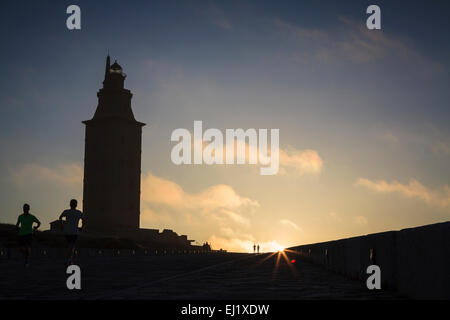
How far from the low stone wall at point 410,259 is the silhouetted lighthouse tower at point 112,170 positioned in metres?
99.1

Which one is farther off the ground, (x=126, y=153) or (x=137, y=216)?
(x=126, y=153)

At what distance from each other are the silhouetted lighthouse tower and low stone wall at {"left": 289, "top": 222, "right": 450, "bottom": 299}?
325ft

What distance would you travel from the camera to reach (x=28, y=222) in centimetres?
1856

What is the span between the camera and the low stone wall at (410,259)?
768 cm

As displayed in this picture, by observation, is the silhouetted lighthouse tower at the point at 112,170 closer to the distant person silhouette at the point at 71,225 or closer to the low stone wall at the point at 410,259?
the distant person silhouette at the point at 71,225

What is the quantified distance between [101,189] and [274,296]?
346ft

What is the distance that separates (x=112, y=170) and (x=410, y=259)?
345 ft

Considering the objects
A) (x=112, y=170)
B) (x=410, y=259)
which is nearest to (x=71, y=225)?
(x=410, y=259)

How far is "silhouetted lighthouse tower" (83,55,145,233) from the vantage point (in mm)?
111062

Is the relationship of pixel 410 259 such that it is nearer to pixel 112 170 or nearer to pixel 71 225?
pixel 71 225

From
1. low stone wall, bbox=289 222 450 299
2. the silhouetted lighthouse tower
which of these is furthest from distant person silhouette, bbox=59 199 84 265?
the silhouetted lighthouse tower

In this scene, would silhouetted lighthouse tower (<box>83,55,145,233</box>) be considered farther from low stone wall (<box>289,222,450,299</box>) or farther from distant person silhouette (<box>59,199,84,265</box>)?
low stone wall (<box>289,222,450,299</box>)
